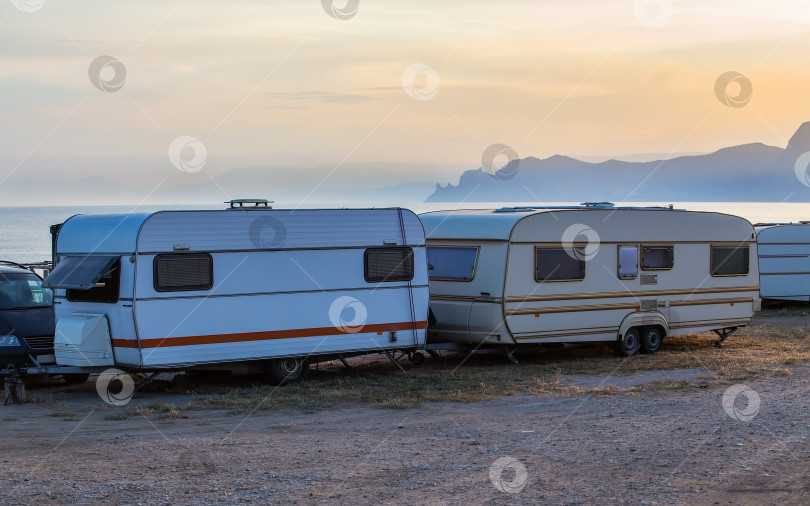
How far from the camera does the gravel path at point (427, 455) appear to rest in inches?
293

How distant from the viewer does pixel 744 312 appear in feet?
60.4

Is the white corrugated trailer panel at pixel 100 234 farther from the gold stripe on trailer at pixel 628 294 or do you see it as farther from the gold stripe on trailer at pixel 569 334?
the gold stripe on trailer at pixel 569 334

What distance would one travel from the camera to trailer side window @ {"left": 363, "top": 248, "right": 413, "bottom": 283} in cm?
1372

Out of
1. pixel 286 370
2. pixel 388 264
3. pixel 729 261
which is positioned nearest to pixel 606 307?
pixel 729 261

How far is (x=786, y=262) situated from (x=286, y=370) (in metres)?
18.9

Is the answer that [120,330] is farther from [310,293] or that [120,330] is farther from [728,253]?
[728,253]

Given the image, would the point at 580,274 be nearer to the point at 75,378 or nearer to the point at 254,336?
the point at 254,336

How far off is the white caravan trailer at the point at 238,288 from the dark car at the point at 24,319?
1.52ft

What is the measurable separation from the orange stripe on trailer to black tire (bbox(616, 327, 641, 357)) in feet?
13.9

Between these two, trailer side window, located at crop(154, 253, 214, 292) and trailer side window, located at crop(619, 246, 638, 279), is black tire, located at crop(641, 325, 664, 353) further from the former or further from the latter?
trailer side window, located at crop(154, 253, 214, 292)

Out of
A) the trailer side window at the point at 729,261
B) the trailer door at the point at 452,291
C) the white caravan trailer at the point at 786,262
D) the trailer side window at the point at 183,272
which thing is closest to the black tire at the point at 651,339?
the trailer side window at the point at 729,261

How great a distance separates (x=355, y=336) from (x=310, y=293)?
952mm

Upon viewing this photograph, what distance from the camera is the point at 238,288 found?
12.7 m

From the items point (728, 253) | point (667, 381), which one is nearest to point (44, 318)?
point (667, 381)
